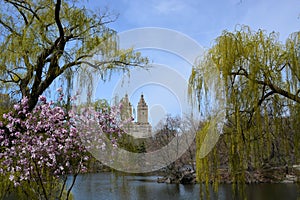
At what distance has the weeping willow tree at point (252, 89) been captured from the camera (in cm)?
354

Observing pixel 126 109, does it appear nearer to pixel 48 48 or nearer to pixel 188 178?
pixel 48 48

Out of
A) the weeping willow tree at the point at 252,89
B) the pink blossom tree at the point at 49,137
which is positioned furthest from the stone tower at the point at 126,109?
the weeping willow tree at the point at 252,89

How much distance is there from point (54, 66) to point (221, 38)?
2125 millimetres

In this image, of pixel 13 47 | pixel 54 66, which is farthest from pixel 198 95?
pixel 13 47

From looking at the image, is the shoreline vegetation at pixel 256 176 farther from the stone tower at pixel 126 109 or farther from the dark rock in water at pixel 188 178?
the stone tower at pixel 126 109

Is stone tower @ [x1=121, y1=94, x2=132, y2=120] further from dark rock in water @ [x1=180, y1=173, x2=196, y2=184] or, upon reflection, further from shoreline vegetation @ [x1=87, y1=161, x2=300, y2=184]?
dark rock in water @ [x1=180, y1=173, x2=196, y2=184]

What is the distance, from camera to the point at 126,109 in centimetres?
→ 446

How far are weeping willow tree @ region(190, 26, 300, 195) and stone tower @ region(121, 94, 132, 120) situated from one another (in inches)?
42.2

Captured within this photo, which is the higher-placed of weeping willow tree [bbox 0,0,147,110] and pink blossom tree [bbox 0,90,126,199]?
weeping willow tree [bbox 0,0,147,110]

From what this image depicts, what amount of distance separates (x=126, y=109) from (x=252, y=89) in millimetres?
1831

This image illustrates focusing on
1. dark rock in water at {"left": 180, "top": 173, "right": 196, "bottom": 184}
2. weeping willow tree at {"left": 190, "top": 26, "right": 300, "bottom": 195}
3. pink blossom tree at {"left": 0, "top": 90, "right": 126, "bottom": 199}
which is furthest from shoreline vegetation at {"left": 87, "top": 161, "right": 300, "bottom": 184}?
pink blossom tree at {"left": 0, "top": 90, "right": 126, "bottom": 199}

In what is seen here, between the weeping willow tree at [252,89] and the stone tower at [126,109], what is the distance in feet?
3.51

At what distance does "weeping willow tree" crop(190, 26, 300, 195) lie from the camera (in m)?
3.54

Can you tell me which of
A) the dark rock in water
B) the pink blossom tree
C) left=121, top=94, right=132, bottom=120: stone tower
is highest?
left=121, top=94, right=132, bottom=120: stone tower
